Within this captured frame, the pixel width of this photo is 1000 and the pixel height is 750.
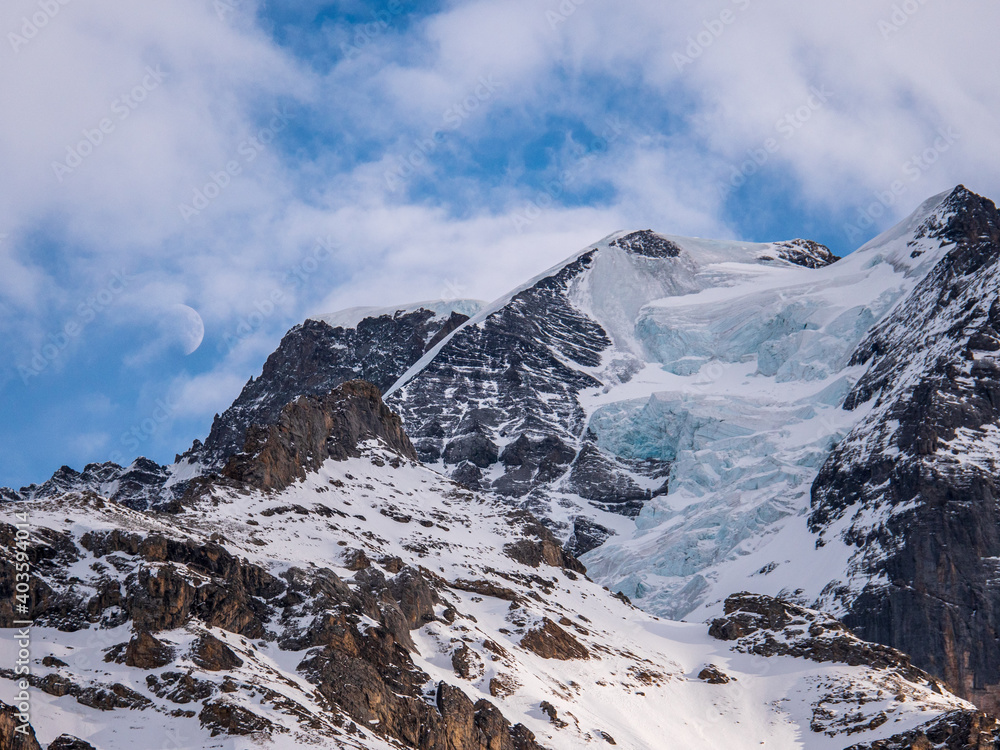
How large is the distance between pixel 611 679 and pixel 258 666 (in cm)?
4293

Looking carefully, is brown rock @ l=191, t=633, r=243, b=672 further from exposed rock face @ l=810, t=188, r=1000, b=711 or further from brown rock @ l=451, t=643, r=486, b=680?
exposed rock face @ l=810, t=188, r=1000, b=711

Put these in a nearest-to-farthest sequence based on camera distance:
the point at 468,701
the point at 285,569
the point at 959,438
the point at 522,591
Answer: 1. the point at 468,701
2. the point at 285,569
3. the point at 522,591
4. the point at 959,438

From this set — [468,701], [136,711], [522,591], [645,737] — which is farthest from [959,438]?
[136,711]

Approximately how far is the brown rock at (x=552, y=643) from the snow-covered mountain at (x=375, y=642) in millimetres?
251

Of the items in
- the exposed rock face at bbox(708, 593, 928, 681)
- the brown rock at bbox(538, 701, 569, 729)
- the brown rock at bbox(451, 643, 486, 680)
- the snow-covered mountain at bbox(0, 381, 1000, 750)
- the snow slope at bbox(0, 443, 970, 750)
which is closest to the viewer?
the snow slope at bbox(0, 443, 970, 750)

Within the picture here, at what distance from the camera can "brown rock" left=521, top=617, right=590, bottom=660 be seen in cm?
12131

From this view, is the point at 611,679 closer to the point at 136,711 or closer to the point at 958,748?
the point at 958,748

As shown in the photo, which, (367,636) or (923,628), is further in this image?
(923,628)

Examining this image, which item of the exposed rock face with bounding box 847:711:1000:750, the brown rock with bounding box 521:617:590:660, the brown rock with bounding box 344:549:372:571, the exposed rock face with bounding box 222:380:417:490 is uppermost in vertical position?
the exposed rock face with bounding box 222:380:417:490

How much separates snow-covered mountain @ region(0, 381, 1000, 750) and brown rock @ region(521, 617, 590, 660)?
0.25m

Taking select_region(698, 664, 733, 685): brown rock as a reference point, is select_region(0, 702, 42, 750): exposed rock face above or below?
below

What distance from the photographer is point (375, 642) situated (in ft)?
327

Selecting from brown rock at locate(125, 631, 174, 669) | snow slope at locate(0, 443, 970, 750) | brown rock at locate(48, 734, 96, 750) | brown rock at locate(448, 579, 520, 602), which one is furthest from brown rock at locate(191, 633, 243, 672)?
brown rock at locate(448, 579, 520, 602)

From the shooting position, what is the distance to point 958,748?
103 metres
